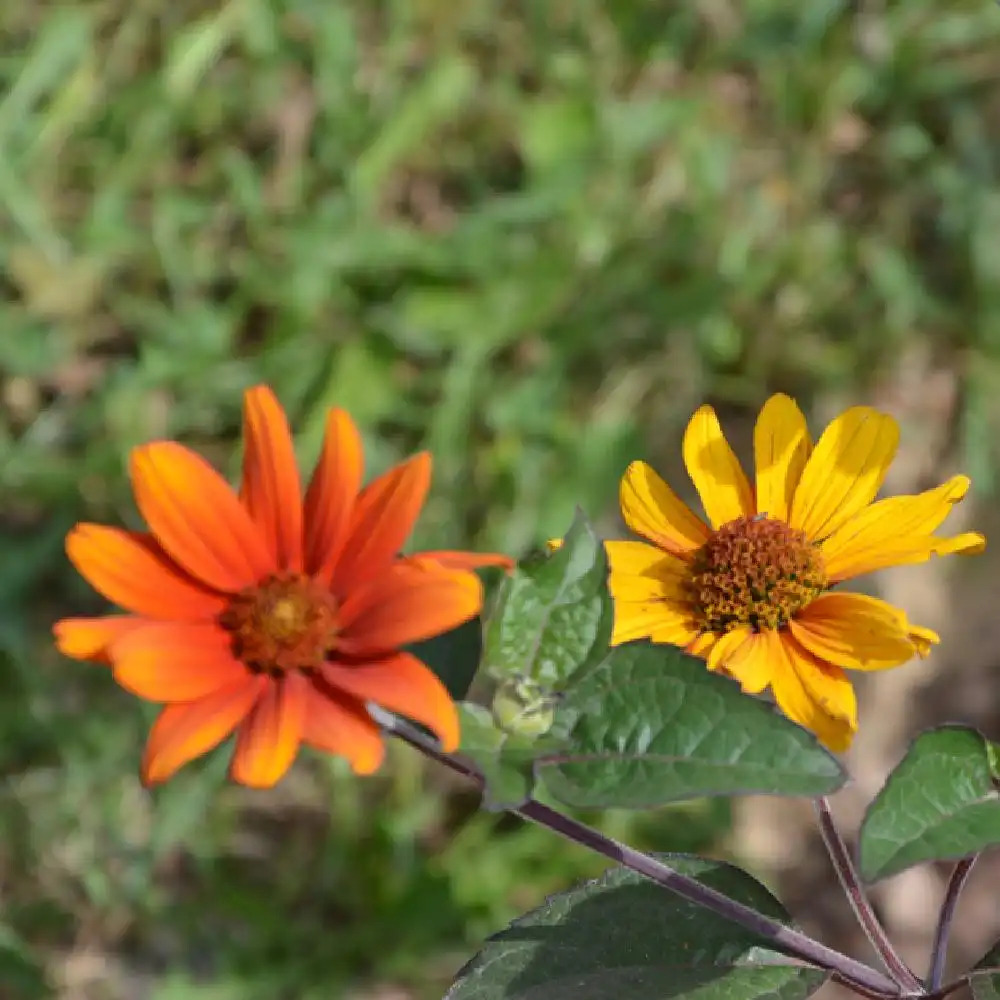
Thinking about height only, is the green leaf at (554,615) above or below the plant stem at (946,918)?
above

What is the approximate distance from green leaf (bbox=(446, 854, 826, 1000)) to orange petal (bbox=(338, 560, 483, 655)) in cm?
30


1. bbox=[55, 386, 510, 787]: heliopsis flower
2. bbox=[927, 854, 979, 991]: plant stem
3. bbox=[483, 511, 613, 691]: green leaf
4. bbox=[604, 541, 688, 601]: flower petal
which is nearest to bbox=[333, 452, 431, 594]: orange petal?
bbox=[55, 386, 510, 787]: heliopsis flower

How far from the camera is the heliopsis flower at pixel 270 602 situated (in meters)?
1.02

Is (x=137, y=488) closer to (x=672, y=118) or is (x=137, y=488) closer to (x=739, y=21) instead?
(x=672, y=118)

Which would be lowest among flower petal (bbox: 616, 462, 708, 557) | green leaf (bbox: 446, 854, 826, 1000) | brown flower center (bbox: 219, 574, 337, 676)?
green leaf (bbox: 446, 854, 826, 1000)

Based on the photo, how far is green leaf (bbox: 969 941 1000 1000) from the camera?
3.70 feet

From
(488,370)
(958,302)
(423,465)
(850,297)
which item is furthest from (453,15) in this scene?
(423,465)

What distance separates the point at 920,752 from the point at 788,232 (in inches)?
72.0

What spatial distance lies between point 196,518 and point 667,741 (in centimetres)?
46

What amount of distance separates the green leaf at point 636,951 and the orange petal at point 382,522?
1.11 ft

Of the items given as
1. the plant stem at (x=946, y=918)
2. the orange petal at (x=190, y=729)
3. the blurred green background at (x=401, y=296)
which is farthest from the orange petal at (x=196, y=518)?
the blurred green background at (x=401, y=296)

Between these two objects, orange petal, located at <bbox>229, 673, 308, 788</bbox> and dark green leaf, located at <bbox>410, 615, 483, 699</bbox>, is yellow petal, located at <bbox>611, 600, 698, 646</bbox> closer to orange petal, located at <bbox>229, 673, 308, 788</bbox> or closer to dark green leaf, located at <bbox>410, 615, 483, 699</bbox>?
dark green leaf, located at <bbox>410, 615, 483, 699</bbox>

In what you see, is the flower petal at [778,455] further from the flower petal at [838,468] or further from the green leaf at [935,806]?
the green leaf at [935,806]

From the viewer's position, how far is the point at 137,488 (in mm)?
1123
